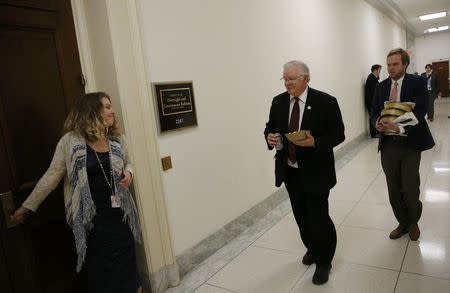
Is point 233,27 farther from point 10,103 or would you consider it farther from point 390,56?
point 10,103

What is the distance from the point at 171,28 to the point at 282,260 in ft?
6.68

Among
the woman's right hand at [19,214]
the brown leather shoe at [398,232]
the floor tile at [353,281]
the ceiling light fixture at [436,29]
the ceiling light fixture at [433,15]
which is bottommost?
the floor tile at [353,281]

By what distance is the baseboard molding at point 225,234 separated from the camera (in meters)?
2.71

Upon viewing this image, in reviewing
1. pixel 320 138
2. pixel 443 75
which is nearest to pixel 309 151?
pixel 320 138

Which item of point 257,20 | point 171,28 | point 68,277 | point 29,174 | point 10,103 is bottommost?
point 68,277

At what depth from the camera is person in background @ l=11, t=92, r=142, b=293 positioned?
177 centimetres

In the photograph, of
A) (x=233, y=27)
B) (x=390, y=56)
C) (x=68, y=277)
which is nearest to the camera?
(x=68, y=277)

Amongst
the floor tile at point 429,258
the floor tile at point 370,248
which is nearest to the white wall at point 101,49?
the floor tile at point 370,248

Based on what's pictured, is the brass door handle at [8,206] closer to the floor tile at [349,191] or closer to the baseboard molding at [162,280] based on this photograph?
the baseboard molding at [162,280]

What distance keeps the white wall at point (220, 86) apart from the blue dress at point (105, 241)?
0.68 meters

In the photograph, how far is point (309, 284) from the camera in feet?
7.77

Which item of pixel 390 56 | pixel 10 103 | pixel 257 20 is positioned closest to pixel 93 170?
pixel 10 103

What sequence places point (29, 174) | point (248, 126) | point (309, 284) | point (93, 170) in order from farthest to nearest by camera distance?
point (248, 126) → point (309, 284) → point (29, 174) → point (93, 170)

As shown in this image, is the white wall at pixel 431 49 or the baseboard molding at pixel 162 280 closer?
the baseboard molding at pixel 162 280
